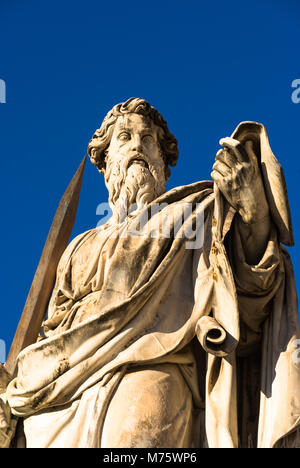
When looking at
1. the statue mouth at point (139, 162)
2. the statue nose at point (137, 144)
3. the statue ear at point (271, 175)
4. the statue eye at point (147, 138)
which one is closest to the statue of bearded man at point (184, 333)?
the statue ear at point (271, 175)

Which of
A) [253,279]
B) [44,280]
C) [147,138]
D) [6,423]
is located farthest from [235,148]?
[6,423]

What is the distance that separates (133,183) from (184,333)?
67.3 inches

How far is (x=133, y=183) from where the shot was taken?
8.08 metres

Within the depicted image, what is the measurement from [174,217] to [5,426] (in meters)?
2.02

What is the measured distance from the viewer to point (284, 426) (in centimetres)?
643

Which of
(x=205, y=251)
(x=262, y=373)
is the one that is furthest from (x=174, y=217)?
(x=262, y=373)

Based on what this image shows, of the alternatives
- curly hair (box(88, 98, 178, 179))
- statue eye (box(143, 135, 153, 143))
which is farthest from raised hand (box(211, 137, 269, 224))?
curly hair (box(88, 98, 178, 179))

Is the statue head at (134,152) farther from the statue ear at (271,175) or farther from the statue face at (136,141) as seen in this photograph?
the statue ear at (271,175)

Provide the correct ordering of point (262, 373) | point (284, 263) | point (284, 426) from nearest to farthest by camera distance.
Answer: point (284, 426)
point (262, 373)
point (284, 263)

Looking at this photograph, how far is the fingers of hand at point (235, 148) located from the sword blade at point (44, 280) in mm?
2260

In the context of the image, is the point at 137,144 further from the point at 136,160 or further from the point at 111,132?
the point at 111,132

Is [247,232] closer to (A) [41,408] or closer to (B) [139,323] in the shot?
(B) [139,323]

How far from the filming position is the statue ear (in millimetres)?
6844

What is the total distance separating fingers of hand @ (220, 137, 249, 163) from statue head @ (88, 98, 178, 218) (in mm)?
1420
